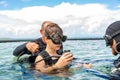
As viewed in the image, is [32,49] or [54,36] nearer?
[54,36]

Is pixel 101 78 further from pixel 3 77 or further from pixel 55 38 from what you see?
pixel 3 77

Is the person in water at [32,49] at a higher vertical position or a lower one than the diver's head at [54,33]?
lower

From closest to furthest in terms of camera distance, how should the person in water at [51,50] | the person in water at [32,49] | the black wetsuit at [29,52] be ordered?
the person in water at [51,50], the person in water at [32,49], the black wetsuit at [29,52]


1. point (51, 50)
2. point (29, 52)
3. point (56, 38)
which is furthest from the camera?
point (29, 52)

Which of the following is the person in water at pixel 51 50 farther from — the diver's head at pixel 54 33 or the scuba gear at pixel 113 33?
the scuba gear at pixel 113 33

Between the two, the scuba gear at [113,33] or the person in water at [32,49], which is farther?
the person in water at [32,49]

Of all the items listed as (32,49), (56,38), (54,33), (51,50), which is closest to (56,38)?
(56,38)

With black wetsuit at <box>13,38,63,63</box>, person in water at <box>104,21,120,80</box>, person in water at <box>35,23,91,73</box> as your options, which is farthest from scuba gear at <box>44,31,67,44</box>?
black wetsuit at <box>13,38,63,63</box>

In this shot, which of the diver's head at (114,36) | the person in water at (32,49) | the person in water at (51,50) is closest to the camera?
the diver's head at (114,36)

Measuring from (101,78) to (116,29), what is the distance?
1304 mm

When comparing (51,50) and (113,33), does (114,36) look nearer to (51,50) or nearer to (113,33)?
(113,33)

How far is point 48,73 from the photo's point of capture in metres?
7.13

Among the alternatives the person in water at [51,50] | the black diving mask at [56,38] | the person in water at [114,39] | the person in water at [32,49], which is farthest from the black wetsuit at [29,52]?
the person in water at [114,39]

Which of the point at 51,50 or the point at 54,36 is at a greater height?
the point at 54,36
